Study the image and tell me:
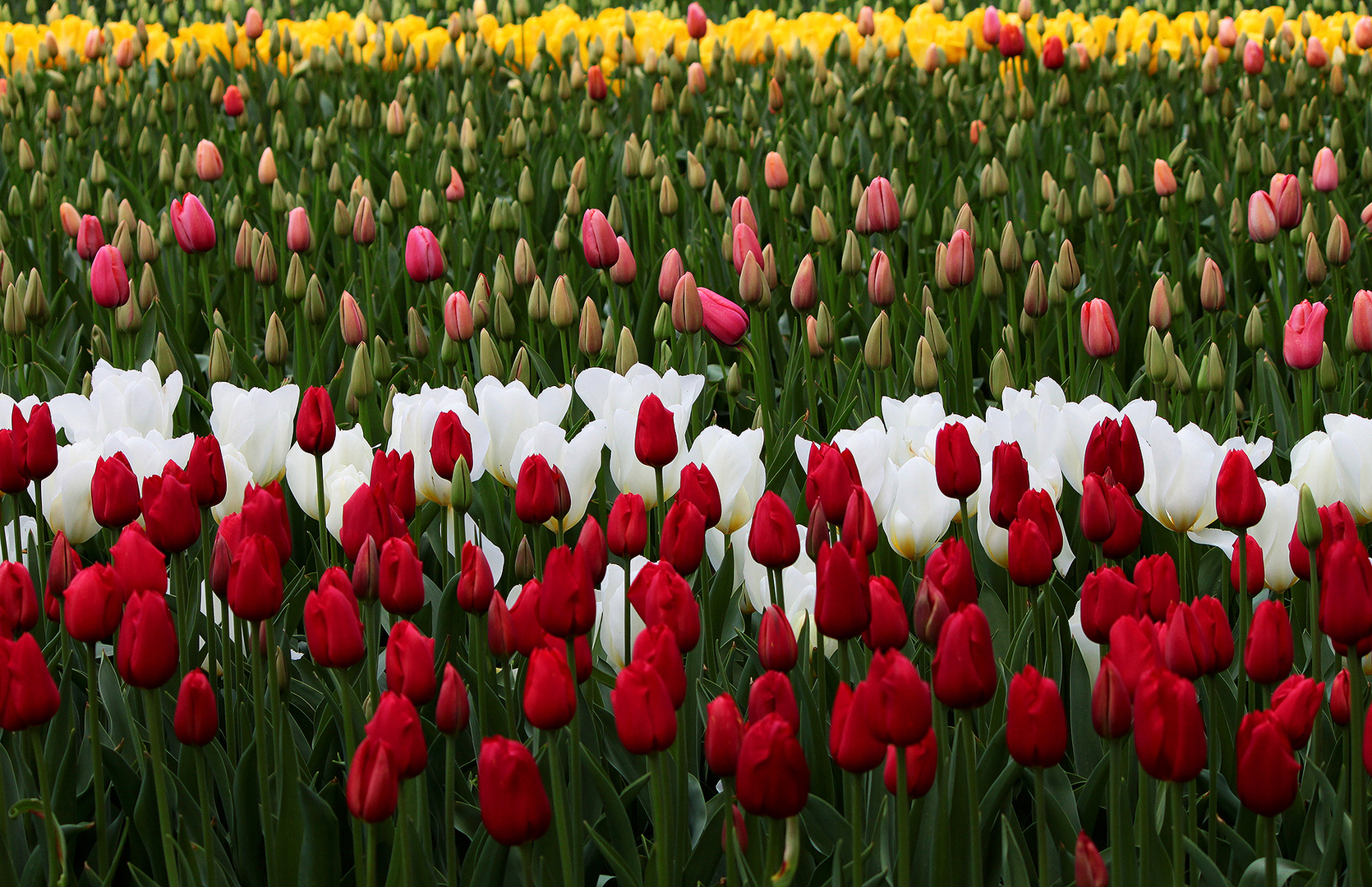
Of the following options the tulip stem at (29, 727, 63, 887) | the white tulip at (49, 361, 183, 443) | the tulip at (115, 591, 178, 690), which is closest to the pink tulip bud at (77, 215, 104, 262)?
the white tulip at (49, 361, 183, 443)

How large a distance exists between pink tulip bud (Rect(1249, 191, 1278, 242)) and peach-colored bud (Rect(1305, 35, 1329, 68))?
306 centimetres

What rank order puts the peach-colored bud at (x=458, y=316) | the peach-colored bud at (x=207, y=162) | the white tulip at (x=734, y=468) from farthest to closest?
the peach-colored bud at (x=207, y=162)
the peach-colored bud at (x=458, y=316)
the white tulip at (x=734, y=468)

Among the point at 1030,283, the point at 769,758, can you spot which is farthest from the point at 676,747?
the point at 1030,283

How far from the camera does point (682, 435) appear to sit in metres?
2.04

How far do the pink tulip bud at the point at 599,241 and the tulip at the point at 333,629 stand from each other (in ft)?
5.86

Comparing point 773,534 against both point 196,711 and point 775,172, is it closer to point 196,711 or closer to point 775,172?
point 196,711

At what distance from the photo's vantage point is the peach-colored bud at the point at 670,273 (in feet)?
9.24

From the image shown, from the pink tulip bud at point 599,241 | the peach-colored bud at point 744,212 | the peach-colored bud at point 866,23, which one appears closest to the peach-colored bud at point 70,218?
the pink tulip bud at point 599,241

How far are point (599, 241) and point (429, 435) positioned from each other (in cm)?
114

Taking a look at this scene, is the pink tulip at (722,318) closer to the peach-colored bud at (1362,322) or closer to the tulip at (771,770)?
the peach-colored bud at (1362,322)

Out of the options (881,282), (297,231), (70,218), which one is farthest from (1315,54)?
(70,218)

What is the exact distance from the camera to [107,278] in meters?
2.81

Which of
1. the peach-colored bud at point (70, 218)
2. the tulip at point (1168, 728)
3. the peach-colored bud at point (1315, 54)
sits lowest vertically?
the peach-colored bud at point (70, 218)

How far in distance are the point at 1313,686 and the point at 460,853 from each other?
989 mm
